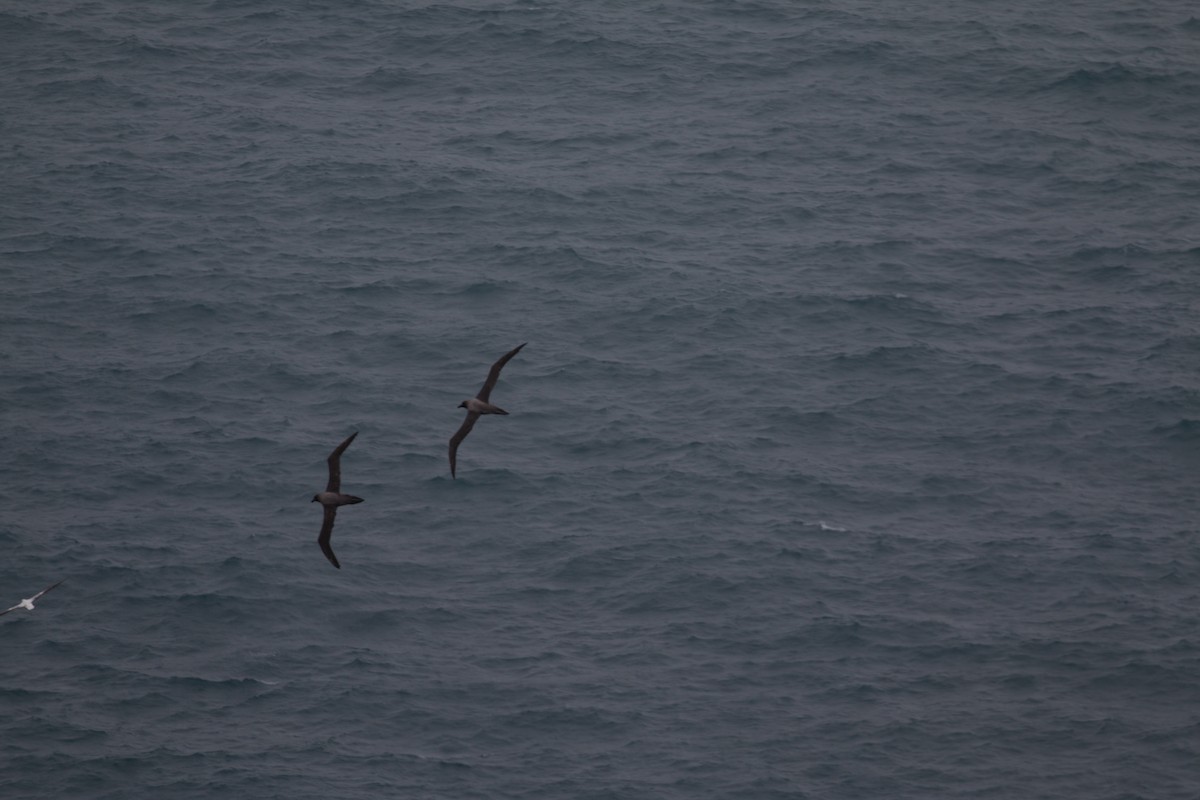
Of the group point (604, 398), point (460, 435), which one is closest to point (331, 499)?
point (460, 435)

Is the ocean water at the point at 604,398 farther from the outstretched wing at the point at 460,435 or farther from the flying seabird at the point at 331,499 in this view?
the outstretched wing at the point at 460,435

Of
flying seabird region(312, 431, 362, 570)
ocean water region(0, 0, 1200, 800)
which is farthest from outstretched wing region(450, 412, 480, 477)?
ocean water region(0, 0, 1200, 800)

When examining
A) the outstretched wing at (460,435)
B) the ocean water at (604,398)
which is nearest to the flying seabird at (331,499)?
the outstretched wing at (460,435)

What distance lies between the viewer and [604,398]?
10394cm

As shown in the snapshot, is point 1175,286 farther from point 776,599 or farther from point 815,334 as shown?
point 776,599

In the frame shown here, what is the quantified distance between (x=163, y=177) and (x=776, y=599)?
176 ft

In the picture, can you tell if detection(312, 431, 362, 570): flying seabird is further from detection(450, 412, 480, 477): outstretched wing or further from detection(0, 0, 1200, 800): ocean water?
detection(0, 0, 1200, 800): ocean water

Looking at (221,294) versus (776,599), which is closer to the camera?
(776,599)

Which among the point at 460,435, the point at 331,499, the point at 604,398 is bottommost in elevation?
the point at 604,398

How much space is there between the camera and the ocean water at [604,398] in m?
85.8

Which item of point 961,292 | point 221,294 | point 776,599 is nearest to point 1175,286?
point 961,292

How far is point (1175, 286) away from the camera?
111 m

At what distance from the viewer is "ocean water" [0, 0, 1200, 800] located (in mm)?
85812

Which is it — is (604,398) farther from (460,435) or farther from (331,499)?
(331,499)
